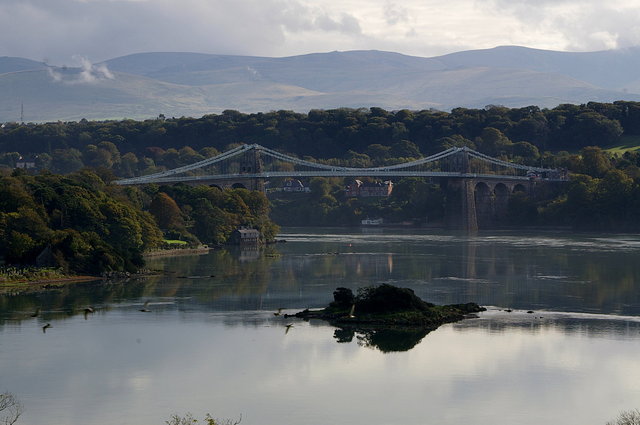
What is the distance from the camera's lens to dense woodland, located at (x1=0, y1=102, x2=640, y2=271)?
197 ft

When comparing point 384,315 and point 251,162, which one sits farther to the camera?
point 251,162

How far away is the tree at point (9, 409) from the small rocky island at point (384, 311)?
14.1m

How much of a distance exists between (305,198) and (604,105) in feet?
142

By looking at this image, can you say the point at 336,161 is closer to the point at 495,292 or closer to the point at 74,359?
the point at 495,292

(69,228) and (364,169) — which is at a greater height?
(364,169)

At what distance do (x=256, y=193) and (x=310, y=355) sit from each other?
184ft

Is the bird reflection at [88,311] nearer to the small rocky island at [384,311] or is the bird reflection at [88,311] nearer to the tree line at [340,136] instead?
the small rocky island at [384,311]

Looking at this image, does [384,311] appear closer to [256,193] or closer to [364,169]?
[256,193]

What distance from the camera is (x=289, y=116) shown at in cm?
15588

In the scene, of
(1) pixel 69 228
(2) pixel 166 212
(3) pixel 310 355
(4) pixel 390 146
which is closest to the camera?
(3) pixel 310 355

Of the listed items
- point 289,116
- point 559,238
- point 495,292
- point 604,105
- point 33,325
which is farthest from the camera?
point 289,116

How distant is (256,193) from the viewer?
89062mm

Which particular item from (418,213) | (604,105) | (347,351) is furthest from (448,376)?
(604,105)

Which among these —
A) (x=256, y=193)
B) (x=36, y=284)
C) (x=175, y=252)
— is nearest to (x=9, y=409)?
(x=36, y=284)
